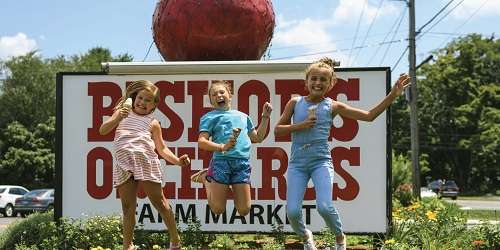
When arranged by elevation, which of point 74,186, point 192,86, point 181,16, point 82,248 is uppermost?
point 181,16

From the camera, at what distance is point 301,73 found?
25.5 ft

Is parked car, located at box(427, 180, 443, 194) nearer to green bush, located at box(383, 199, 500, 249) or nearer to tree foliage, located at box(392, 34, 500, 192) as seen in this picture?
tree foliage, located at box(392, 34, 500, 192)

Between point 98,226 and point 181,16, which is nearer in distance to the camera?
point 98,226

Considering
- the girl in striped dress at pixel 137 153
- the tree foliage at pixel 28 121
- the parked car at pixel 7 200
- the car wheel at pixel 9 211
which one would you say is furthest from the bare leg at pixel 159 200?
the tree foliage at pixel 28 121

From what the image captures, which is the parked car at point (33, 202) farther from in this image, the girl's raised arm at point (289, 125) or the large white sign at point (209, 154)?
the girl's raised arm at point (289, 125)

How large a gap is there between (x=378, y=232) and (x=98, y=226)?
131 inches

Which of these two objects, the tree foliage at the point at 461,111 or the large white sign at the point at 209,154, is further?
the tree foliage at the point at 461,111

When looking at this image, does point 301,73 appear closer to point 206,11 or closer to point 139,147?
point 206,11

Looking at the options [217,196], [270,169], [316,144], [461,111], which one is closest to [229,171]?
[217,196]

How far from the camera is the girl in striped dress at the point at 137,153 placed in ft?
17.1

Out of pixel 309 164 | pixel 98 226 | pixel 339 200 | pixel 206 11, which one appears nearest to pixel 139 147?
pixel 309 164

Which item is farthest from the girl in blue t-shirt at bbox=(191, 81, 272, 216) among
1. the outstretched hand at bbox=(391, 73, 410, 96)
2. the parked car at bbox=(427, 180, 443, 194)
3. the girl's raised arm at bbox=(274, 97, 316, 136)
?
the parked car at bbox=(427, 180, 443, 194)

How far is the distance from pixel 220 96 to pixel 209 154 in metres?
2.79

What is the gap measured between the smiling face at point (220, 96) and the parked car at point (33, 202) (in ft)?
68.1
